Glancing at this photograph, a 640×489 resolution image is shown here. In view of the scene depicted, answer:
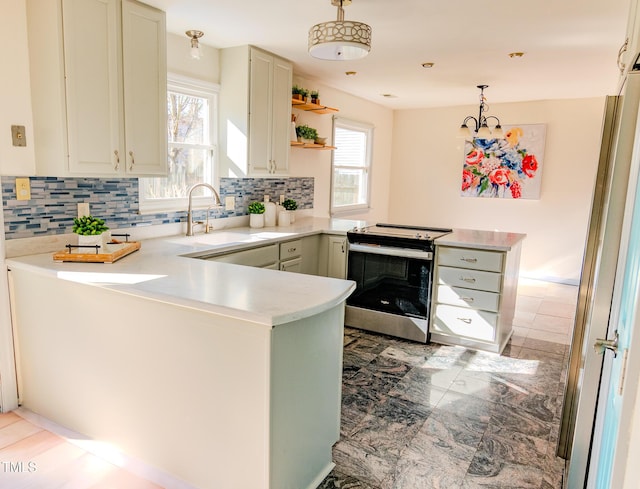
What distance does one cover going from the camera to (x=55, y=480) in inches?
75.9

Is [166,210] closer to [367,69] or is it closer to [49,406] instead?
[49,406]

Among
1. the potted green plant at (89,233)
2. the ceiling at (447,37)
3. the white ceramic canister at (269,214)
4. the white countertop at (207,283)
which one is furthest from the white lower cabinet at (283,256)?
the ceiling at (447,37)

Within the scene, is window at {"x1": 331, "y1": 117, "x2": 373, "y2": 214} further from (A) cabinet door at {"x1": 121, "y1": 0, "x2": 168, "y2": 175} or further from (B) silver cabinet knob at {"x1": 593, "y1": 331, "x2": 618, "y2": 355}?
(B) silver cabinet knob at {"x1": 593, "y1": 331, "x2": 618, "y2": 355}

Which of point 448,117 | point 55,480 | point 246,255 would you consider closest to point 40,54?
point 246,255

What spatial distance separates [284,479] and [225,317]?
68 cm

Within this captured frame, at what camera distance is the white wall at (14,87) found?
7.27ft

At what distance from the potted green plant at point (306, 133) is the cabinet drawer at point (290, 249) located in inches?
51.4

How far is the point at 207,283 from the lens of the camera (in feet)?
6.39

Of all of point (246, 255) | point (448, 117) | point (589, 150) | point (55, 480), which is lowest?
point (55, 480)

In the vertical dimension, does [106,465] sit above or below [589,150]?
below

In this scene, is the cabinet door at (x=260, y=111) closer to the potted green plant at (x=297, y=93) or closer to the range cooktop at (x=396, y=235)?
the potted green plant at (x=297, y=93)

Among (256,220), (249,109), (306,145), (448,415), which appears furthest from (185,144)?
(448,415)

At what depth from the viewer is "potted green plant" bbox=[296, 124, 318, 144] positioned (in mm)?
4484

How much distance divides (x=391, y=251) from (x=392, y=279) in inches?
9.4
